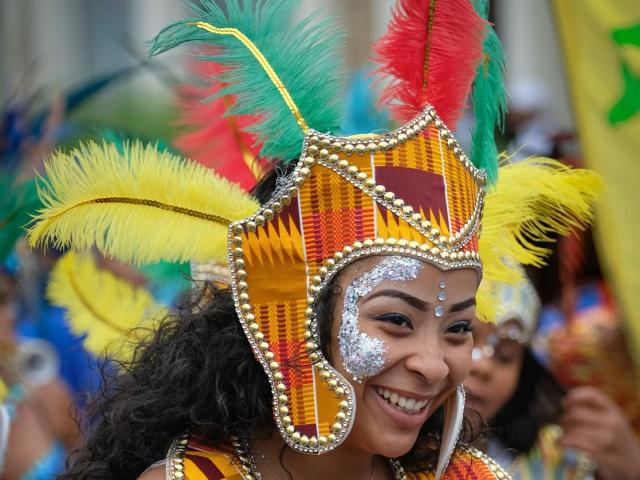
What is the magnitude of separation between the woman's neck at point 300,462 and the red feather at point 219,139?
78 cm

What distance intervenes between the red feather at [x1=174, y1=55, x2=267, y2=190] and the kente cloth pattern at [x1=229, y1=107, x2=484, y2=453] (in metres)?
0.52

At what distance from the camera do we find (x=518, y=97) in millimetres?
7812

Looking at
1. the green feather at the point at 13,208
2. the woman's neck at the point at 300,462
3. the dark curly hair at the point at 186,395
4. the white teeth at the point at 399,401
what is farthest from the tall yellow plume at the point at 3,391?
the white teeth at the point at 399,401

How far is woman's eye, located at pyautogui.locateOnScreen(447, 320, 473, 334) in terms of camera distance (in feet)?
8.96

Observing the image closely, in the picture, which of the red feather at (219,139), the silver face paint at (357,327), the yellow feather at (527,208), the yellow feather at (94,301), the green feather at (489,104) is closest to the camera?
the silver face paint at (357,327)

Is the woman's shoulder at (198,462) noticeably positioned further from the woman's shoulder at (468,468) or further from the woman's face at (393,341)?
the woman's shoulder at (468,468)

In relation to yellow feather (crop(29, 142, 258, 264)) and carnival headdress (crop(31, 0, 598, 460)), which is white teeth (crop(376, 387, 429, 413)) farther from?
yellow feather (crop(29, 142, 258, 264))

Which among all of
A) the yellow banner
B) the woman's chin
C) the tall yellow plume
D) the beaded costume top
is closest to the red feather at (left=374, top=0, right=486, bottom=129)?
the yellow banner

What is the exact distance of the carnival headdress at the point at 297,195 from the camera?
8.81 feet

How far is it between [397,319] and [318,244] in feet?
0.83

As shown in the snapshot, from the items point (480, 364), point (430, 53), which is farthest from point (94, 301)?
point (480, 364)

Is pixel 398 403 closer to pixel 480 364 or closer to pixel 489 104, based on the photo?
pixel 489 104

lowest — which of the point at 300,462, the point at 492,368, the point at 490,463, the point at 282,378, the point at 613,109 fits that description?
the point at 492,368

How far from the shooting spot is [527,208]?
3148 millimetres
